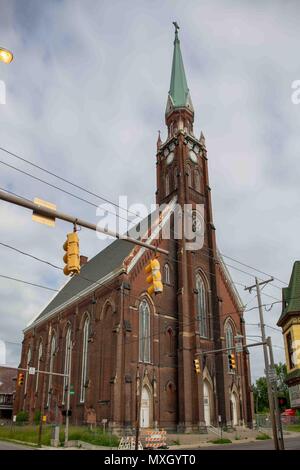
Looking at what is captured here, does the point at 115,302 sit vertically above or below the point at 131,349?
above

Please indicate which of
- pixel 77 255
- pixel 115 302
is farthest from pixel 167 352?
pixel 77 255

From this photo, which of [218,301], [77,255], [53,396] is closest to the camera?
[77,255]

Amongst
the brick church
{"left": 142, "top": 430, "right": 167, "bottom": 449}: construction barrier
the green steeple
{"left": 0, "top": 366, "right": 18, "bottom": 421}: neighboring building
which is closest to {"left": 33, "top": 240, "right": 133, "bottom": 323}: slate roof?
the brick church

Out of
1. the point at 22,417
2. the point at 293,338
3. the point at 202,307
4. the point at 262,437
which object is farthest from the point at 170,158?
the point at 22,417

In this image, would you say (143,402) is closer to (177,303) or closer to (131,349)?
(131,349)

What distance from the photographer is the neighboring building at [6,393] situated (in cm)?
7012

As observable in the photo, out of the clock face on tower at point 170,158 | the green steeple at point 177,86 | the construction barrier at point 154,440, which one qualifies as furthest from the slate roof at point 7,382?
the green steeple at point 177,86

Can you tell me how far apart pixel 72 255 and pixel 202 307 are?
105 feet

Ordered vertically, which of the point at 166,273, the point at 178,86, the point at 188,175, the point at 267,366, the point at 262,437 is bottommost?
the point at 262,437

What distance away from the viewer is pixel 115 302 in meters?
35.3

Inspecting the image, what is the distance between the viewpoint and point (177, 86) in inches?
2132

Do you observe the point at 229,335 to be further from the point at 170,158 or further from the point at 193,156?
the point at 170,158

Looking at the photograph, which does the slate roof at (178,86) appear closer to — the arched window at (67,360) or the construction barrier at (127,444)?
the arched window at (67,360)

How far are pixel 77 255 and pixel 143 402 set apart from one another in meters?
26.8
